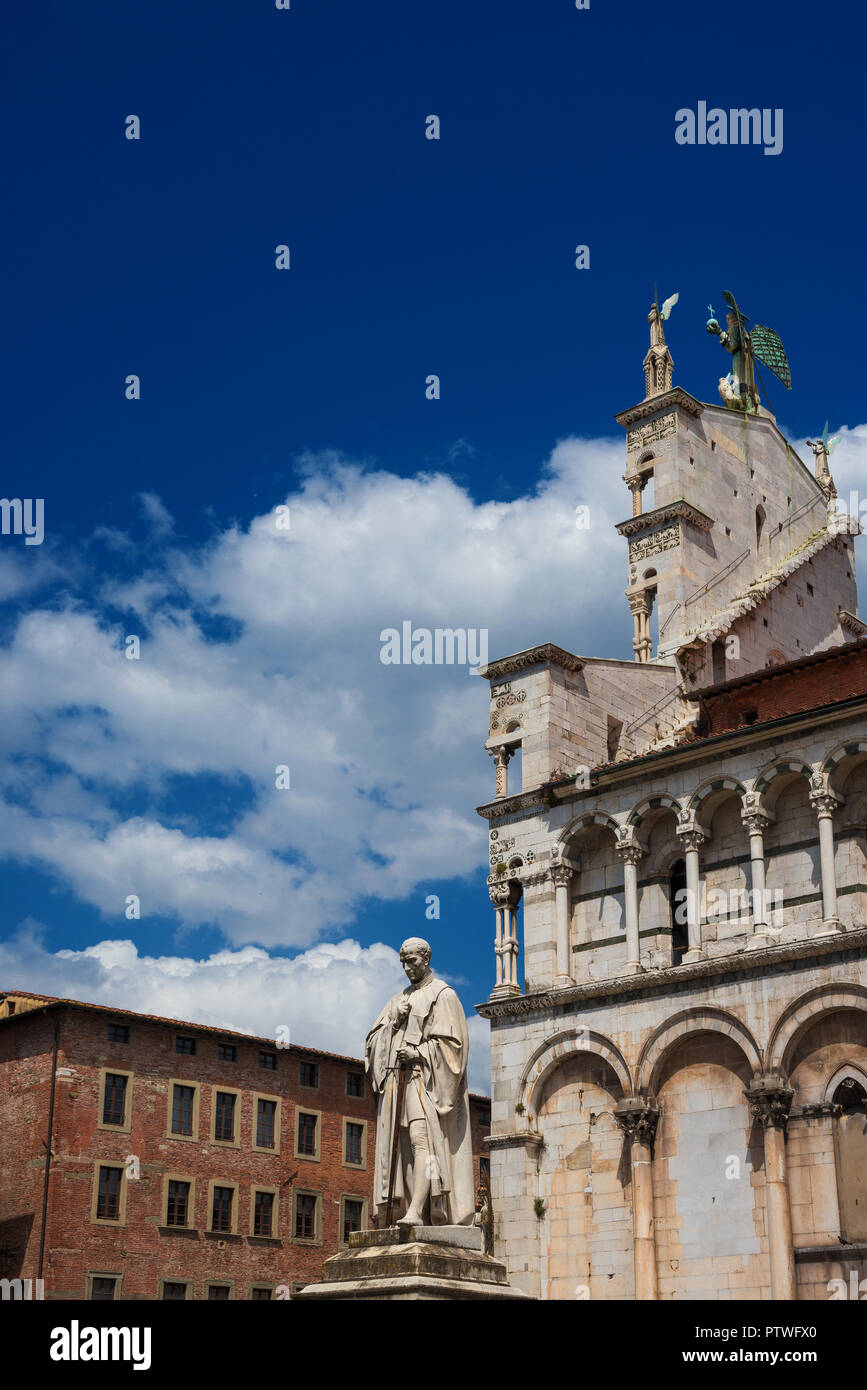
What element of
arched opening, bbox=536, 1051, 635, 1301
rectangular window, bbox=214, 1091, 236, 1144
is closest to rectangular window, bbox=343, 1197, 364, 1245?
rectangular window, bbox=214, 1091, 236, 1144

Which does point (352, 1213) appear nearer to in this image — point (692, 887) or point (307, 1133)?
point (307, 1133)

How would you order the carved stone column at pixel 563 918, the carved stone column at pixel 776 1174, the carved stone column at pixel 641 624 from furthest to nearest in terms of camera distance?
the carved stone column at pixel 641 624, the carved stone column at pixel 563 918, the carved stone column at pixel 776 1174

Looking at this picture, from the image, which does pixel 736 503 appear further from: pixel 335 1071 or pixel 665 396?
pixel 335 1071

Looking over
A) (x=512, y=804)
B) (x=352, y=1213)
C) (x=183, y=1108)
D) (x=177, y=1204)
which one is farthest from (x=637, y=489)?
(x=352, y=1213)

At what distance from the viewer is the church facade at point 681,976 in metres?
31.7

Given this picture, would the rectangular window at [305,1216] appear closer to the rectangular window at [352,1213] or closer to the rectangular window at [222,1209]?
the rectangular window at [352,1213]

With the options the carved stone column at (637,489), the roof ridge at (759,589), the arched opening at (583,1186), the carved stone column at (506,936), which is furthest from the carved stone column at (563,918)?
the carved stone column at (637,489)

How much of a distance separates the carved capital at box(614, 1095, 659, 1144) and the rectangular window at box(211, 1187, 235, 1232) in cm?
2265

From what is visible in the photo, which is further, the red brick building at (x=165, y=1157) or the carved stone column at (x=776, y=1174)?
the red brick building at (x=165, y=1157)

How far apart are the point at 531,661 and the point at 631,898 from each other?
7004 millimetres

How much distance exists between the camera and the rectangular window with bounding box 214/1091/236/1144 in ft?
176

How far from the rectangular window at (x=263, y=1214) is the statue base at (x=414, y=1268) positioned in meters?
41.6

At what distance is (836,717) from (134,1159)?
94.5ft
